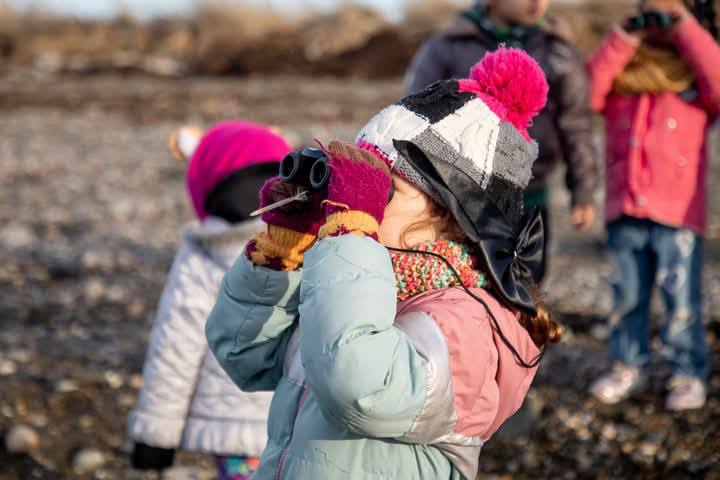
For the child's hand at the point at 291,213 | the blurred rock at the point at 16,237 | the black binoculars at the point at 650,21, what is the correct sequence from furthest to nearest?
the blurred rock at the point at 16,237, the black binoculars at the point at 650,21, the child's hand at the point at 291,213

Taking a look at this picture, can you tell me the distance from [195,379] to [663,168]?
2.82 metres

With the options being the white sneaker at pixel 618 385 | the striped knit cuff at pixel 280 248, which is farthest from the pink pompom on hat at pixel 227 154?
the white sneaker at pixel 618 385

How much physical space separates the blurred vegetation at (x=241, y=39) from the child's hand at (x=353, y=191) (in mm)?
27390

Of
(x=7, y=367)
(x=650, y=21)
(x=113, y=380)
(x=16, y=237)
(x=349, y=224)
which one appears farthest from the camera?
(x=16, y=237)

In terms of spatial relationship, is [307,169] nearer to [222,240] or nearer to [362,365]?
[362,365]

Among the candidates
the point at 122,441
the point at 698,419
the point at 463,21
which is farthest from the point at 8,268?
the point at 698,419

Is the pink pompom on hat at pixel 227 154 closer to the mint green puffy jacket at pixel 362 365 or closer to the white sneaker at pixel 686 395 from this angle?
the mint green puffy jacket at pixel 362 365

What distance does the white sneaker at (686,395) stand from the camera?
482 centimetres

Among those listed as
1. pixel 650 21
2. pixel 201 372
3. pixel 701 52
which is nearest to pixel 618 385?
pixel 701 52

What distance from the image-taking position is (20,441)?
4586 mm

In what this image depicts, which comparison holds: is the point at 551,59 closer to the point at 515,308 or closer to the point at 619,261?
the point at 619,261

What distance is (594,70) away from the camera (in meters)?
4.86

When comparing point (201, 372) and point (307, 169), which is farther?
point (201, 372)

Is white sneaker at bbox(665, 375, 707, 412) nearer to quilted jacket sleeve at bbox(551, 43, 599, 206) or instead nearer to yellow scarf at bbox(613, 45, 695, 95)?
quilted jacket sleeve at bbox(551, 43, 599, 206)
